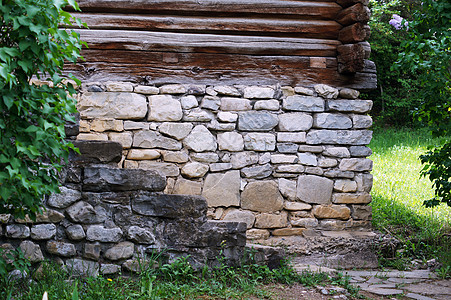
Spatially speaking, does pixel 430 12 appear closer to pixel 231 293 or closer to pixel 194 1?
pixel 194 1

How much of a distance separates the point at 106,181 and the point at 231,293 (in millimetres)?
1254

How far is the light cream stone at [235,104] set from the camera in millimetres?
4832

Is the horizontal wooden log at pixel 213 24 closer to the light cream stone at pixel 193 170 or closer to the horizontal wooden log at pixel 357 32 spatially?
the horizontal wooden log at pixel 357 32

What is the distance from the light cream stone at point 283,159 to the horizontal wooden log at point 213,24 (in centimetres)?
145

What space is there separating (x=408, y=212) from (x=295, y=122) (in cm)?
240

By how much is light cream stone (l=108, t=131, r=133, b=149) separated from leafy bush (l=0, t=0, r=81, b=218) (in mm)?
1958

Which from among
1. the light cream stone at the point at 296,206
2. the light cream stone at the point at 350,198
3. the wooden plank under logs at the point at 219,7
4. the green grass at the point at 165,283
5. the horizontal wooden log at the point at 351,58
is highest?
the wooden plank under logs at the point at 219,7

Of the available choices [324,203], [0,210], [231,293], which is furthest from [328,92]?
[0,210]

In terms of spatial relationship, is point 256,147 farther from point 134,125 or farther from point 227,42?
point 134,125

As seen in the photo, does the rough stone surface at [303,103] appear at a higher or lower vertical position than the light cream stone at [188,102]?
higher

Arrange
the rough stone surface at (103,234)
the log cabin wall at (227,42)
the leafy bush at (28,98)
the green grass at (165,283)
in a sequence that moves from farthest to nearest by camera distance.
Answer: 1. the log cabin wall at (227,42)
2. the rough stone surface at (103,234)
3. the green grass at (165,283)
4. the leafy bush at (28,98)

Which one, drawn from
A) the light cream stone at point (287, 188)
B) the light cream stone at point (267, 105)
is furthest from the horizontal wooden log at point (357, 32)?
the light cream stone at point (287, 188)

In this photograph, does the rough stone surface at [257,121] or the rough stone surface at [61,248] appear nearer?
the rough stone surface at [61,248]

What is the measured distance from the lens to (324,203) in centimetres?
502
